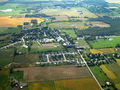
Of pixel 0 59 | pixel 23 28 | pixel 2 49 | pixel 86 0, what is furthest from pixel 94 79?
pixel 86 0

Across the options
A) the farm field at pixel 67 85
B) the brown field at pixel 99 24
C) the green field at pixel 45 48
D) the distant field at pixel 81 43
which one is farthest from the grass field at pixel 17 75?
the brown field at pixel 99 24

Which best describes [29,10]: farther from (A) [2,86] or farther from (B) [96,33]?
(A) [2,86]

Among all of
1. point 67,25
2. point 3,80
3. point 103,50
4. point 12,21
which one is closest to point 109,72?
point 103,50

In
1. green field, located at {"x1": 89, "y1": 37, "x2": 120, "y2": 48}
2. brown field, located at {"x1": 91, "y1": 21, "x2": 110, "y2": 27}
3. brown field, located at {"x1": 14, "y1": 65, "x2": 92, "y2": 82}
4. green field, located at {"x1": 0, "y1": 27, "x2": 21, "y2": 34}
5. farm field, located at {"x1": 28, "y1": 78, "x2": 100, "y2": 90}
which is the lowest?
farm field, located at {"x1": 28, "y1": 78, "x2": 100, "y2": 90}

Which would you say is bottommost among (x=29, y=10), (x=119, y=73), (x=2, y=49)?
(x=119, y=73)

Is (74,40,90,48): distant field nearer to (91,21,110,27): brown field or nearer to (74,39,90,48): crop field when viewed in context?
(74,39,90,48): crop field

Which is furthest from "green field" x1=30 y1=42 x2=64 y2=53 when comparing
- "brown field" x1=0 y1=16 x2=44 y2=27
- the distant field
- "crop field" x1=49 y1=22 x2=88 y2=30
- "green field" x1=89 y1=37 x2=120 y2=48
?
"brown field" x1=0 y1=16 x2=44 y2=27

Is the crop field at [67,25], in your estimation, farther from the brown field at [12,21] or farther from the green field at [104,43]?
the green field at [104,43]
